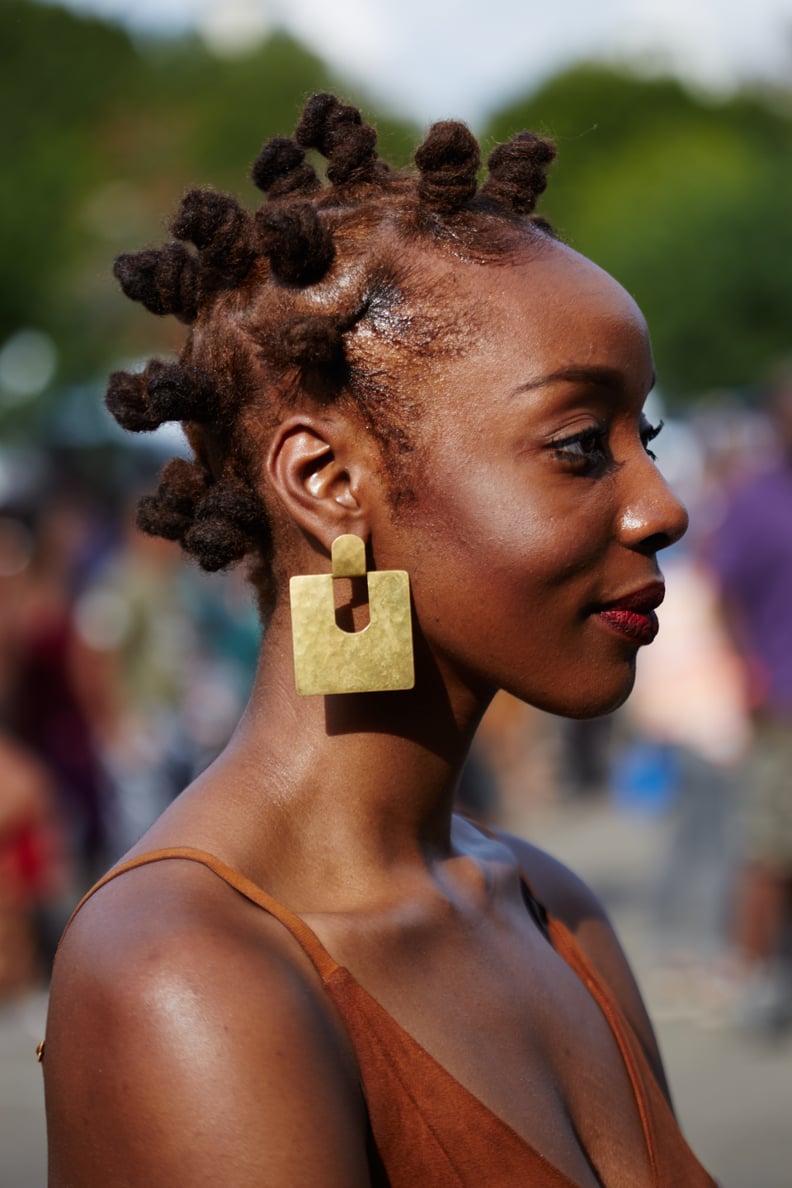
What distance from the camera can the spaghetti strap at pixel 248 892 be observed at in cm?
156

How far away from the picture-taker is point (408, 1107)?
1.55 meters

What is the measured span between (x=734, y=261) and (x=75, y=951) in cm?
3530

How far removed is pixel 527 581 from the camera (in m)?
1.71

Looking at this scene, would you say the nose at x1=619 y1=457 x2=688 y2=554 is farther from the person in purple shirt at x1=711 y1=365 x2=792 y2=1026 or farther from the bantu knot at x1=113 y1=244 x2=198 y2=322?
the person in purple shirt at x1=711 y1=365 x2=792 y2=1026

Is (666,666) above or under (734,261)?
under

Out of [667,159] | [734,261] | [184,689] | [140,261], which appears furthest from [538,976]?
[667,159]

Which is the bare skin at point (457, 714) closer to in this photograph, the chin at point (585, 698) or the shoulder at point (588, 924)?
the chin at point (585, 698)

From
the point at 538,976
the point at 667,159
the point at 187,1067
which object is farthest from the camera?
the point at 667,159

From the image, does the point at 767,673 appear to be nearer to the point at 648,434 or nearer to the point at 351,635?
the point at 648,434

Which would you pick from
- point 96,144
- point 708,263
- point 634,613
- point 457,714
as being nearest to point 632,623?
point 634,613

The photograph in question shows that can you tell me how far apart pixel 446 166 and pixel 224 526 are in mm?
472

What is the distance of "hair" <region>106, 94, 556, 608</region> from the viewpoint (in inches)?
68.5

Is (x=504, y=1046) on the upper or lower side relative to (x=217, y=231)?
lower

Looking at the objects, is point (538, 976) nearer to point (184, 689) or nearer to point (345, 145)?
point (345, 145)
